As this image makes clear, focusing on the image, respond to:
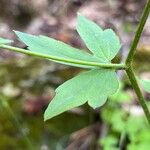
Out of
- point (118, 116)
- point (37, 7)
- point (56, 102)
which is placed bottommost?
point (37, 7)

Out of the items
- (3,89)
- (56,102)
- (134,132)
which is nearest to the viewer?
(56,102)

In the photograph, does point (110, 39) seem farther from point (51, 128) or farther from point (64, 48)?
point (51, 128)

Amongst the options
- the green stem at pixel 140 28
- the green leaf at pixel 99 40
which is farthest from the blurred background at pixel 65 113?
the green stem at pixel 140 28

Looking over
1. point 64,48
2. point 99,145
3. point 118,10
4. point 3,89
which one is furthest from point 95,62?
point 118,10

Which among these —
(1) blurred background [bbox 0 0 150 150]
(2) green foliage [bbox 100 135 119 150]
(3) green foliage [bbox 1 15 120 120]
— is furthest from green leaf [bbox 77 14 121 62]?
(2) green foliage [bbox 100 135 119 150]

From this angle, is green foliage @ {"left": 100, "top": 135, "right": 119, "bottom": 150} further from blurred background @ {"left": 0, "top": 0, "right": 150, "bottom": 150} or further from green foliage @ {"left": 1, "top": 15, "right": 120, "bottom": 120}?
green foliage @ {"left": 1, "top": 15, "right": 120, "bottom": 120}

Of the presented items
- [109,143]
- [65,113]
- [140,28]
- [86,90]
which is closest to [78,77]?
[86,90]

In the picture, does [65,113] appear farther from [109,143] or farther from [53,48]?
[53,48]
